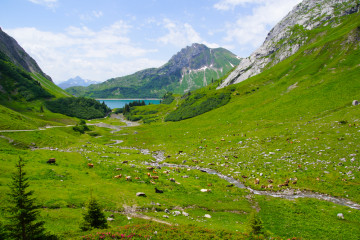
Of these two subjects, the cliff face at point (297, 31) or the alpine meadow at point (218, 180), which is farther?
the cliff face at point (297, 31)

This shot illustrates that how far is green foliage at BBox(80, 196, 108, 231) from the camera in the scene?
51.3ft

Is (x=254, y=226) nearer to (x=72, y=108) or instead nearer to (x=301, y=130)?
(x=301, y=130)

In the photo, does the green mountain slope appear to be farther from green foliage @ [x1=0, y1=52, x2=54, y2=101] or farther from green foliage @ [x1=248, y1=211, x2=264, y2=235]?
green foliage @ [x1=0, y1=52, x2=54, y2=101]

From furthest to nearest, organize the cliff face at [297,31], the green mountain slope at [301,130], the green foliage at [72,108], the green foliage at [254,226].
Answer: the green foliage at [72,108] < the cliff face at [297,31] < the green mountain slope at [301,130] < the green foliage at [254,226]

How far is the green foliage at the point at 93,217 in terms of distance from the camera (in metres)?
15.6

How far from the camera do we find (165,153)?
60625mm

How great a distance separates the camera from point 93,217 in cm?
1594

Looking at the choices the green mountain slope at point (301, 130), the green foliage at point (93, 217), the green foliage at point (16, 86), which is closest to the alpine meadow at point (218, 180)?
the green foliage at point (93, 217)

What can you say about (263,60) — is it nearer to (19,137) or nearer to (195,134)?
(195,134)

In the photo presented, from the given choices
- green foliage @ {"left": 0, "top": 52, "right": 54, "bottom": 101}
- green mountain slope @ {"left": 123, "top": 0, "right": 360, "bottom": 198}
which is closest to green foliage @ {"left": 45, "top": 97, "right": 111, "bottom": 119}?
green foliage @ {"left": 0, "top": 52, "right": 54, "bottom": 101}

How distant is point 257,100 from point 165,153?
58.0m

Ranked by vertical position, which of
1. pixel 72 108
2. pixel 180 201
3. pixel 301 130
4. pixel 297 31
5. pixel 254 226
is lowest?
pixel 180 201

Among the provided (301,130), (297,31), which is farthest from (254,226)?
(297,31)

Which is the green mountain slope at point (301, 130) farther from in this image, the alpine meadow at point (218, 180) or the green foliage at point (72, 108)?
the green foliage at point (72, 108)
